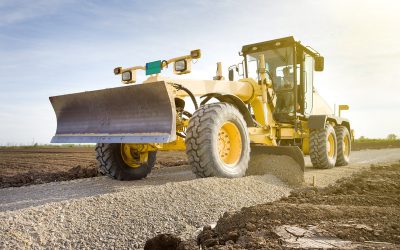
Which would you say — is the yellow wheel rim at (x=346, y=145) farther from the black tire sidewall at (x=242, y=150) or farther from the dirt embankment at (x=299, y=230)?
the dirt embankment at (x=299, y=230)

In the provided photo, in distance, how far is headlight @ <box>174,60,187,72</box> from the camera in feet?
20.8

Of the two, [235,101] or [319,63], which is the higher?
[319,63]

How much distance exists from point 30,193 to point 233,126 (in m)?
3.31

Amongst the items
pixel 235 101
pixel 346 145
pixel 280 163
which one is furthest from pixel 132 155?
pixel 346 145

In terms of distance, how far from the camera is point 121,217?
3889 mm

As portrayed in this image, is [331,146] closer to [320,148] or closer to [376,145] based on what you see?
[320,148]

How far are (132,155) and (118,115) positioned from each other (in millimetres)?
1235

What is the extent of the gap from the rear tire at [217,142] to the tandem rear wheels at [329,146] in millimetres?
3737

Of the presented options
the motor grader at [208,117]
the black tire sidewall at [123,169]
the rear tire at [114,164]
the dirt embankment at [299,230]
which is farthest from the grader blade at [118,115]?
the dirt embankment at [299,230]

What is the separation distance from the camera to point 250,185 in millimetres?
5762

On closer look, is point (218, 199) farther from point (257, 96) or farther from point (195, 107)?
point (257, 96)

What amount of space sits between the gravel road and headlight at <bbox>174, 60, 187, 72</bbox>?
75.8 inches

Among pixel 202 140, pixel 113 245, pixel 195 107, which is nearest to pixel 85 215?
pixel 113 245

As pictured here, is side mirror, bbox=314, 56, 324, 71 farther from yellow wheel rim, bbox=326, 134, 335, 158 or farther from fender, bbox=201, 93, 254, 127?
fender, bbox=201, 93, 254, 127
